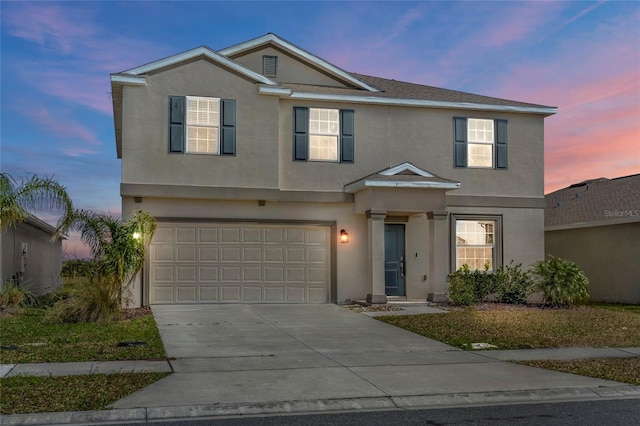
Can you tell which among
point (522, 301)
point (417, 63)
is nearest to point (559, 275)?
point (522, 301)

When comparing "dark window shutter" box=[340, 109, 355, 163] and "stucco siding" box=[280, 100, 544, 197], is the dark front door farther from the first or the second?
"dark window shutter" box=[340, 109, 355, 163]

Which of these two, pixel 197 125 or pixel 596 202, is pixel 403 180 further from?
pixel 596 202

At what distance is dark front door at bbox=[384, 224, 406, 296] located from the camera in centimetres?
1947

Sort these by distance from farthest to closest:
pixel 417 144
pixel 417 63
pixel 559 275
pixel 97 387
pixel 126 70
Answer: pixel 417 63 → pixel 417 144 → pixel 559 275 → pixel 126 70 → pixel 97 387

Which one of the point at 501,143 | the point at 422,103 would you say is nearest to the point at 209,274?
the point at 422,103

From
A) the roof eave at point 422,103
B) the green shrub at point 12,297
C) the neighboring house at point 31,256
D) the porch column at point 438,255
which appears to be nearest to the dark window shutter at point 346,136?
the roof eave at point 422,103

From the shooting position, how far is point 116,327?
13.5 metres

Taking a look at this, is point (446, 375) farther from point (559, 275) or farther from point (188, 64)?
point (188, 64)

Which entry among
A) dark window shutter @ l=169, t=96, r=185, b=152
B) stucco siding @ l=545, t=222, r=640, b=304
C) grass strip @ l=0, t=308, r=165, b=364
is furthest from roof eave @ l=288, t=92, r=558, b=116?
grass strip @ l=0, t=308, r=165, b=364

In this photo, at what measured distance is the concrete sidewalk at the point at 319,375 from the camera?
25.0ft

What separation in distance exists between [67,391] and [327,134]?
41.1 ft

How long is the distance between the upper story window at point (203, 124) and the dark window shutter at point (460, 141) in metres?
6.92

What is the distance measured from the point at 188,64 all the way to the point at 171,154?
2.51m

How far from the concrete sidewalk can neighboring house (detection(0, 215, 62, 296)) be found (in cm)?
636
